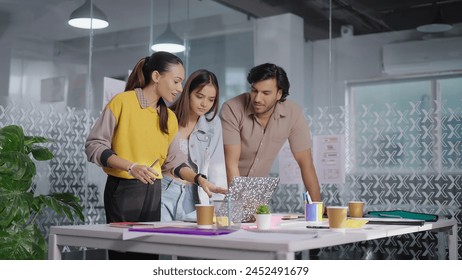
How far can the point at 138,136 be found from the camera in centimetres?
280

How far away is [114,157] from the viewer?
2.58m

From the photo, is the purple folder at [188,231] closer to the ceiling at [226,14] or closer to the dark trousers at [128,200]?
the dark trousers at [128,200]

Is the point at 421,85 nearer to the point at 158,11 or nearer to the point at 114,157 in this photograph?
the point at 158,11

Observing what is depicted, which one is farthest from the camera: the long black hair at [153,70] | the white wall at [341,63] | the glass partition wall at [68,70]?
the white wall at [341,63]

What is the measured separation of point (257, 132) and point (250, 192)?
123cm

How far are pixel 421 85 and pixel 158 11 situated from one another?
2.02 m

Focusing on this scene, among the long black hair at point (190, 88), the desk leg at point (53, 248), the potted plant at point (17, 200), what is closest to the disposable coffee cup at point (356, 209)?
the long black hair at point (190, 88)

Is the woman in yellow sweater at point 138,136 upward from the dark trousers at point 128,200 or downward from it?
upward

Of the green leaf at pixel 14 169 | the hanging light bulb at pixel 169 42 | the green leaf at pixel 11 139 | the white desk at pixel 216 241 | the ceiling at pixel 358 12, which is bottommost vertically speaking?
the white desk at pixel 216 241

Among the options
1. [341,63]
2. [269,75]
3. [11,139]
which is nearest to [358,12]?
[341,63]

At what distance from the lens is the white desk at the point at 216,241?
176 centimetres

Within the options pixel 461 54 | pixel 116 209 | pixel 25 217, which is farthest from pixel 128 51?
pixel 461 54

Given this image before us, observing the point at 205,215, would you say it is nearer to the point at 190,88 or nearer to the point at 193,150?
the point at 193,150

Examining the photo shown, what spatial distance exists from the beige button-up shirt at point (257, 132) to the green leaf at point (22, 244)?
1.19 metres
